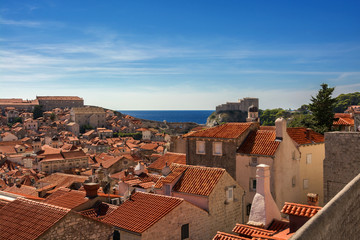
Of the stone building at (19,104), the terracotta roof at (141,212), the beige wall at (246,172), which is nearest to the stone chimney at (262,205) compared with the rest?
the terracotta roof at (141,212)

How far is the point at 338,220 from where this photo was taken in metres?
4.58

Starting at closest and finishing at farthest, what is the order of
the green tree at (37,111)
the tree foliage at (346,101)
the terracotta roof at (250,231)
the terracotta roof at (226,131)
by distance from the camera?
the terracotta roof at (250,231) < the terracotta roof at (226,131) < the tree foliage at (346,101) < the green tree at (37,111)

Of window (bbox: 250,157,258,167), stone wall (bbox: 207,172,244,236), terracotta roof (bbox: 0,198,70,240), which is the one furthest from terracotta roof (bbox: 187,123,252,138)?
terracotta roof (bbox: 0,198,70,240)

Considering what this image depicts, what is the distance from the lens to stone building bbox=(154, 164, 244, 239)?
14250 millimetres

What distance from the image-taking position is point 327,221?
13.7 ft

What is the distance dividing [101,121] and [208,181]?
13446 centimetres

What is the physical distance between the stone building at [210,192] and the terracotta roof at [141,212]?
76.3 inches

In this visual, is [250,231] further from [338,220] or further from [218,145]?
[218,145]

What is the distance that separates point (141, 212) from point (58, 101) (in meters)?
167

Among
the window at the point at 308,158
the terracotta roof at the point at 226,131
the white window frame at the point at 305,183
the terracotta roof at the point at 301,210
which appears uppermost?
the terracotta roof at the point at 226,131

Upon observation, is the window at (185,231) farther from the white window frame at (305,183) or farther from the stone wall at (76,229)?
the white window frame at (305,183)

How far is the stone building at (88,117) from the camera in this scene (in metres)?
140

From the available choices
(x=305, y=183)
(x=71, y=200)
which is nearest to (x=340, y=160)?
(x=305, y=183)

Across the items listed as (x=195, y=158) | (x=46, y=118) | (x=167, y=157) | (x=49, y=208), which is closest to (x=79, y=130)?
(x=46, y=118)
